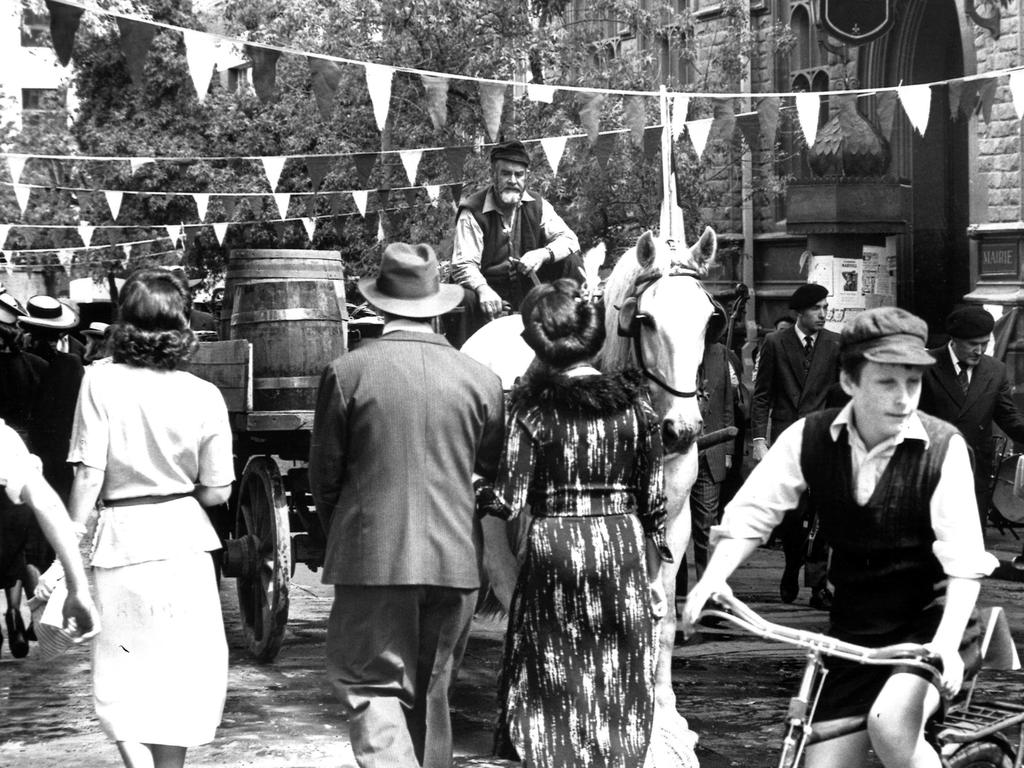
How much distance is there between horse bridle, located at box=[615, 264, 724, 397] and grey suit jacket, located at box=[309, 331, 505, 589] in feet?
4.75

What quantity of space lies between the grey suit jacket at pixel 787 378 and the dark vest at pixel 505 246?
10.8ft

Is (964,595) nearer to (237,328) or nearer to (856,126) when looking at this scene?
(237,328)

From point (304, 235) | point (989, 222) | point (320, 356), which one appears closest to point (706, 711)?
point (320, 356)

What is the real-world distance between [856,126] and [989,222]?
183 centimetres

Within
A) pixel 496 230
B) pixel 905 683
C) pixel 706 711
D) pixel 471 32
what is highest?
pixel 471 32

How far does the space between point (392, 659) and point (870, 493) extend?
77.1 inches

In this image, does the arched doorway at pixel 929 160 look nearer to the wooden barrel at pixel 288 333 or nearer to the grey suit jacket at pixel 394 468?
the wooden barrel at pixel 288 333

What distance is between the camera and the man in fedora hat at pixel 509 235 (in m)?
9.12

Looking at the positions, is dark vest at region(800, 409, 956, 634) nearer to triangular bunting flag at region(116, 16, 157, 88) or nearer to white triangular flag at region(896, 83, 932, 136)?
triangular bunting flag at region(116, 16, 157, 88)

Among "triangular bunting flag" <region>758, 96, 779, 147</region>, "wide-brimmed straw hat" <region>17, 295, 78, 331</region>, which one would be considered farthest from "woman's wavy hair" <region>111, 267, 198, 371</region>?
"triangular bunting flag" <region>758, 96, 779, 147</region>

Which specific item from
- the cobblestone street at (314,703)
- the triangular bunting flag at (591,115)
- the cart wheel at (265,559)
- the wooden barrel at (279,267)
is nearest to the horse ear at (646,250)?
the cobblestone street at (314,703)

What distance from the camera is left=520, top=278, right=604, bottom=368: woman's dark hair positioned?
6117 millimetres

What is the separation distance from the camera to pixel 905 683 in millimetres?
4516

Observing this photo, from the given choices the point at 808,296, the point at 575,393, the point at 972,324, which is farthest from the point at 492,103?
the point at 575,393
